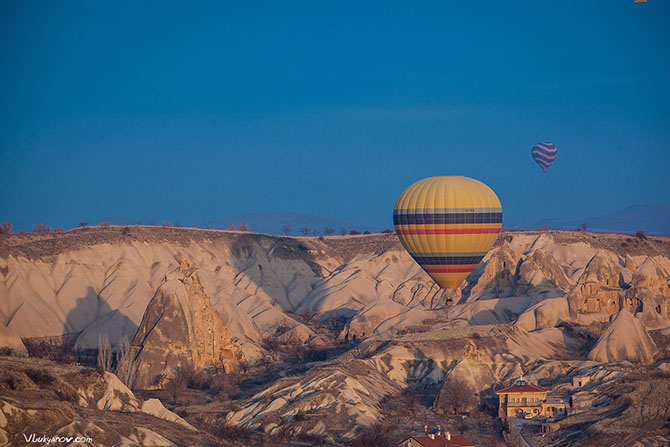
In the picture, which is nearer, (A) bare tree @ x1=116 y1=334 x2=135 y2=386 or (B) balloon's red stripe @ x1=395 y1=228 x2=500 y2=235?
(A) bare tree @ x1=116 y1=334 x2=135 y2=386

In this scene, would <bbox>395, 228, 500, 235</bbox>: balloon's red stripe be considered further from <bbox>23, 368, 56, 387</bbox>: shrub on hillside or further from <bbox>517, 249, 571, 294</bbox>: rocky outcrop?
<bbox>23, 368, 56, 387</bbox>: shrub on hillside

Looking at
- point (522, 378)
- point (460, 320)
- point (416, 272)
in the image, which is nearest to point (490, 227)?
point (460, 320)

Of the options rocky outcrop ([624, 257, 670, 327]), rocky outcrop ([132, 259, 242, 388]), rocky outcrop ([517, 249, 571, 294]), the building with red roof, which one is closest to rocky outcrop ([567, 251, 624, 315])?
rocky outcrop ([624, 257, 670, 327])

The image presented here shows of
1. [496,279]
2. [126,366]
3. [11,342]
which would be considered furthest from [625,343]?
[11,342]

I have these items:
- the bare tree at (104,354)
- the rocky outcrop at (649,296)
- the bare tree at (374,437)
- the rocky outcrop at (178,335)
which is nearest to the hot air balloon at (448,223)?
the rocky outcrop at (649,296)

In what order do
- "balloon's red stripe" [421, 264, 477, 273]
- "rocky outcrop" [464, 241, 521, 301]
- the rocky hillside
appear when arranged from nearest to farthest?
1. the rocky hillside
2. "balloon's red stripe" [421, 264, 477, 273]
3. "rocky outcrop" [464, 241, 521, 301]

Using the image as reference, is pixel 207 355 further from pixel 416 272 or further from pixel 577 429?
pixel 416 272

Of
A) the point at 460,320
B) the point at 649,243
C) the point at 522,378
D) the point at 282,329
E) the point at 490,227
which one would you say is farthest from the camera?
the point at 649,243
